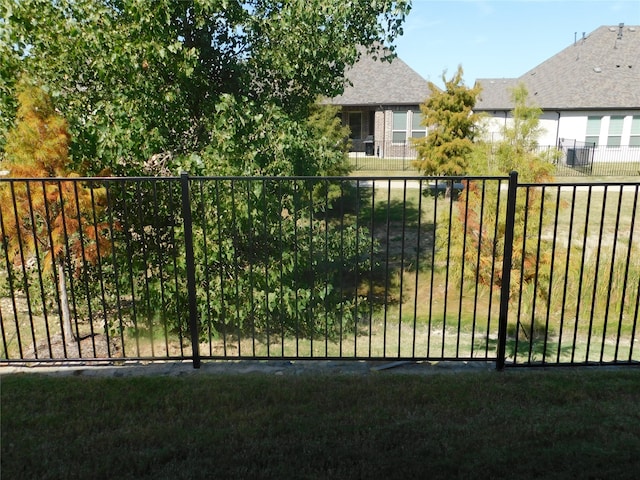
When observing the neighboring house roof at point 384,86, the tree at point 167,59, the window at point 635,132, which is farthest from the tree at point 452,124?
the window at point 635,132

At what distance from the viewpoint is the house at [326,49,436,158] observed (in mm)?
28859

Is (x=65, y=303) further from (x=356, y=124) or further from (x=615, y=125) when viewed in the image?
(x=615, y=125)

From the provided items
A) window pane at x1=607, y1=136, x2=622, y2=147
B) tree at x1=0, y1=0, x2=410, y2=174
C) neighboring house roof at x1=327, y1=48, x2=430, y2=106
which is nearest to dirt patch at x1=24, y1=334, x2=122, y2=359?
tree at x1=0, y1=0, x2=410, y2=174

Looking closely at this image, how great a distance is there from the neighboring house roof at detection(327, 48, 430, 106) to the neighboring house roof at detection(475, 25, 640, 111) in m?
4.77

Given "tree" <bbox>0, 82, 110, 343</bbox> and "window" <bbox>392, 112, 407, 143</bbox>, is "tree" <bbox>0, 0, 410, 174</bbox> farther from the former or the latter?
"window" <bbox>392, 112, 407, 143</bbox>

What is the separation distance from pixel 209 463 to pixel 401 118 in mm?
27612

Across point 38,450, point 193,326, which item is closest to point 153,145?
point 193,326

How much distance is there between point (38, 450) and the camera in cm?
330

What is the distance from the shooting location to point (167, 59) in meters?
7.47

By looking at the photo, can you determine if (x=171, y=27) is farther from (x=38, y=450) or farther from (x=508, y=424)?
(x=508, y=424)

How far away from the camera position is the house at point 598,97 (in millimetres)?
27531

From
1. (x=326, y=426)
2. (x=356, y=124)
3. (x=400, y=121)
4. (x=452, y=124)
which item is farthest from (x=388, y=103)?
(x=326, y=426)

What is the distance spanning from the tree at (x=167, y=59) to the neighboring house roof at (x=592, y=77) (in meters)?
21.1

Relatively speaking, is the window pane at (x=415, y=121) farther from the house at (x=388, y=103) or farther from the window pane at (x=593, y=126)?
the window pane at (x=593, y=126)
